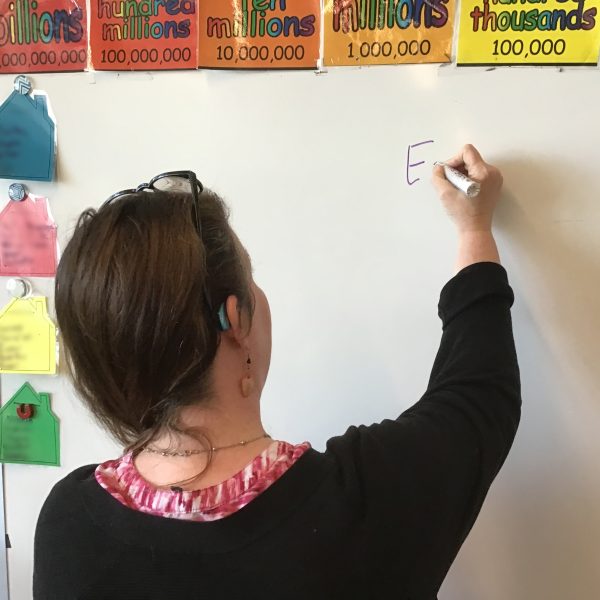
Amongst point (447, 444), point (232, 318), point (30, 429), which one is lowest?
point (30, 429)

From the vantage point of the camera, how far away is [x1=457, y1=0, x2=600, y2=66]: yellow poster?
22.8 inches

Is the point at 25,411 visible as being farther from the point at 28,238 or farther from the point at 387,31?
the point at 387,31

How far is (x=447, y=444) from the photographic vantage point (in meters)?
0.51

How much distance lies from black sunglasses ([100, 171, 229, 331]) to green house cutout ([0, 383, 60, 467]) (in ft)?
1.38

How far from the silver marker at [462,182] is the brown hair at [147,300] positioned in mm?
242

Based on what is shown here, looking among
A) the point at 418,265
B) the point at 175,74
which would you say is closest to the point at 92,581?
the point at 418,265

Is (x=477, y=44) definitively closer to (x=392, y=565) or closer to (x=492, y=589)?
(x=392, y=565)

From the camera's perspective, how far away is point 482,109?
2.03ft

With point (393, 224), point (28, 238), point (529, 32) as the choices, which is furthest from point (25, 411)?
point (529, 32)

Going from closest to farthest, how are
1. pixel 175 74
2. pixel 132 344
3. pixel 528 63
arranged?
pixel 132 344
pixel 528 63
pixel 175 74

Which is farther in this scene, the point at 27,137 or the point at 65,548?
the point at 27,137

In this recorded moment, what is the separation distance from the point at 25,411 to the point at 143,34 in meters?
0.52

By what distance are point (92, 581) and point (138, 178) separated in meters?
0.46

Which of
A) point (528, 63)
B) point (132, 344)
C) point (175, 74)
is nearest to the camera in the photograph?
point (132, 344)
